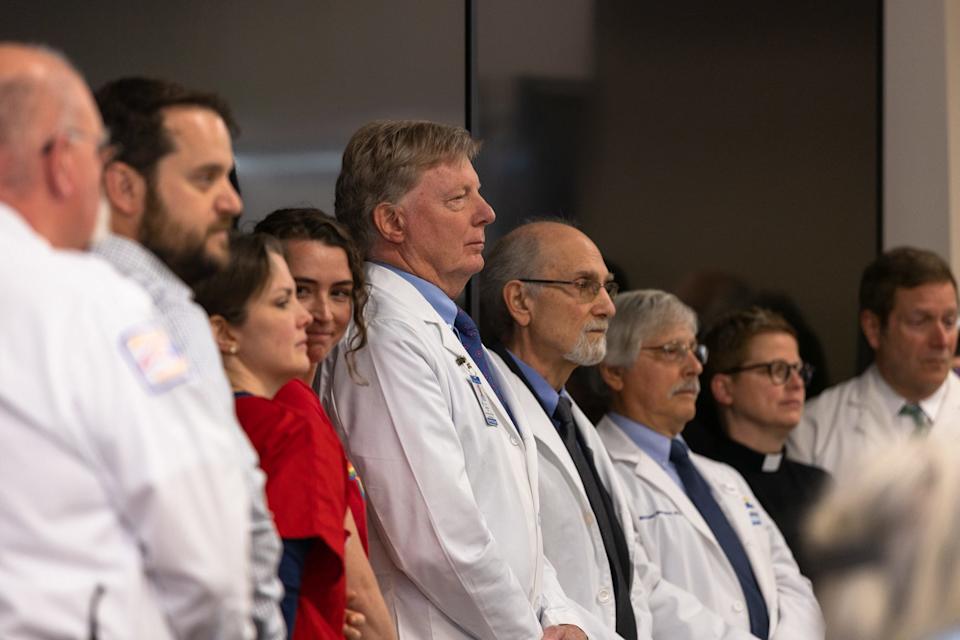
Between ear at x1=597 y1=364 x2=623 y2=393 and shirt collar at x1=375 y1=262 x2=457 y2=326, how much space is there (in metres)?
1.10

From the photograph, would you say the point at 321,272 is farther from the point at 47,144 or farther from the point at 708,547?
the point at 708,547

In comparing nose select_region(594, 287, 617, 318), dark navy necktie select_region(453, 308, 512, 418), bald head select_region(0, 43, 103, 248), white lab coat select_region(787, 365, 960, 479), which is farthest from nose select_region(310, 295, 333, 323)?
Answer: white lab coat select_region(787, 365, 960, 479)

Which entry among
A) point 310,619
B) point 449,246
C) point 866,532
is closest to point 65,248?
point 310,619

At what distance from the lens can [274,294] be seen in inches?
94.0

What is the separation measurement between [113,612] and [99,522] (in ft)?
0.35

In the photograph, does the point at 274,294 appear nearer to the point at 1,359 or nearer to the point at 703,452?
the point at 1,359

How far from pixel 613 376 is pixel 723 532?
541 millimetres

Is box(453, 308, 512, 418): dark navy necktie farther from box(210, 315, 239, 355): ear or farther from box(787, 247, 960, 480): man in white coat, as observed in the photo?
box(787, 247, 960, 480): man in white coat

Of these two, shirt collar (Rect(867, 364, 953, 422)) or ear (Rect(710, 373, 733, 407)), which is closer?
ear (Rect(710, 373, 733, 407))

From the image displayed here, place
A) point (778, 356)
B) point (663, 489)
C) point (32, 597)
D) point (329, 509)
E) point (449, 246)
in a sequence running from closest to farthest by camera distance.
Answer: point (32, 597)
point (329, 509)
point (449, 246)
point (663, 489)
point (778, 356)

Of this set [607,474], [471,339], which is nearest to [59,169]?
[471,339]

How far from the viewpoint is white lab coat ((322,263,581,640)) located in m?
2.79

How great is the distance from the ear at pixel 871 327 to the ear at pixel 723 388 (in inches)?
24.5

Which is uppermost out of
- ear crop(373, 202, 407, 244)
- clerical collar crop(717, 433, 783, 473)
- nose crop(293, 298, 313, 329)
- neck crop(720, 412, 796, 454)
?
ear crop(373, 202, 407, 244)
